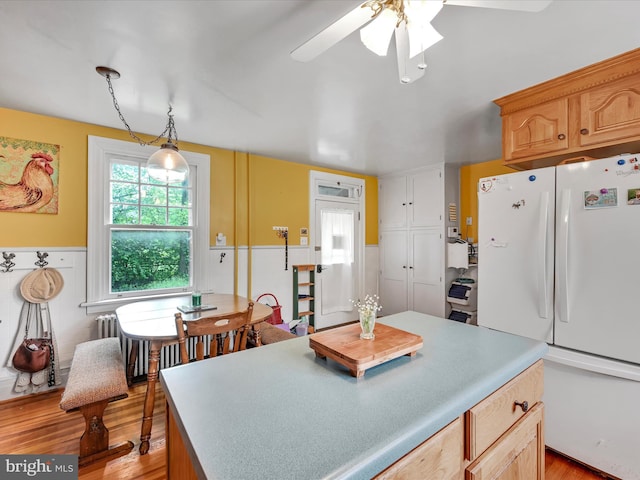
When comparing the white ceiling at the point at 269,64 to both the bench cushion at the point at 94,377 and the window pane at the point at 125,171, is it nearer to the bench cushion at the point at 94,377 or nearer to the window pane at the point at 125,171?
the window pane at the point at 125,171

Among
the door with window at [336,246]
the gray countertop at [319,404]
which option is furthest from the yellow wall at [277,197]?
the gray countertop at [319,404]

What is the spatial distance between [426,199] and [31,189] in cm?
430

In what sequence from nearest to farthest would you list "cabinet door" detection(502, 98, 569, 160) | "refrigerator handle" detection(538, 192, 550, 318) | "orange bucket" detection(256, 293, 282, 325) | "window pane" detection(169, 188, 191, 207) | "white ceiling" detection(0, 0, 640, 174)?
"white ceiling" detection(0, 0, 640, 174) < "refrigerator handle" detection(538, 192, 550, 318) < "cabinet door" detection(502, 98, 569, 160) < "window pane" detection(169, 188, 191, 207) < "orange bucket" detection(256, 293, 282, 325)

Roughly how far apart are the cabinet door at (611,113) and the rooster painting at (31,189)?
3970 millimetres

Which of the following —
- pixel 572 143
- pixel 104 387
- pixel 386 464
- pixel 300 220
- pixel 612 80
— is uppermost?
pixel 612 80

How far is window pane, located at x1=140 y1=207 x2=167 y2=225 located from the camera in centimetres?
297

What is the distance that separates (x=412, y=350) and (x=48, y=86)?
2.76m

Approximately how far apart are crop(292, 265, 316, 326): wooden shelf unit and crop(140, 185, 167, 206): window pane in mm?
1786

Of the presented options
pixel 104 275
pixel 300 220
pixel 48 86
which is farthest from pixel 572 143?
pixel 104 275

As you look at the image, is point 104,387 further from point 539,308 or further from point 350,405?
point 539,308

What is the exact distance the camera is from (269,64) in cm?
180

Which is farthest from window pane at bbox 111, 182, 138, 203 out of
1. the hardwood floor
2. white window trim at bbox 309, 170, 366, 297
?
white window trim at bbox 309, 170, 366, 297

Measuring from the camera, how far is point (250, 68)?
72.1 inches

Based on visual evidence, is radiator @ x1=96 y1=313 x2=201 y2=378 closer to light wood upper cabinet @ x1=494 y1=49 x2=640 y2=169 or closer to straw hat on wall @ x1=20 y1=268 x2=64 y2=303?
straw hat on wall @ x1=20 y1=268 x2=64 y2=303
